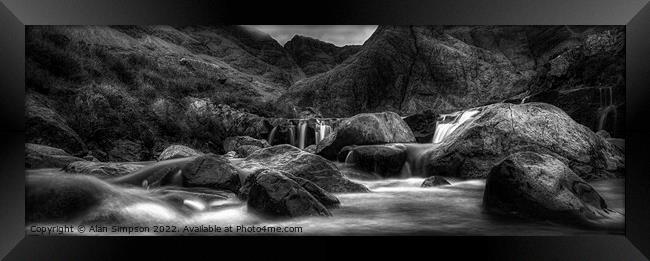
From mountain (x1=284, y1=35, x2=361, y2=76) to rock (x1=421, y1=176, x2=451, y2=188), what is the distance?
1.49m

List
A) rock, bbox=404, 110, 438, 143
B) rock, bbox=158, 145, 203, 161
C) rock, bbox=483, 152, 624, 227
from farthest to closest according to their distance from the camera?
rock, bbox=404, 110, 438, 143 < rock, bbox=158, 145, 203, 161 < rock, bbox=483, 152, 624, 227

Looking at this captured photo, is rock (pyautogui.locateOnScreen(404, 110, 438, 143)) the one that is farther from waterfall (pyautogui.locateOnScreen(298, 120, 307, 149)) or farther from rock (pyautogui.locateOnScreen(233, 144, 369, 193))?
waterfall (pyautogui.locateOnScreen(298, 120, 307, 149))

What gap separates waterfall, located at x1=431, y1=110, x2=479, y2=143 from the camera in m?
3.75

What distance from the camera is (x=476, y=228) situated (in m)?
3.36

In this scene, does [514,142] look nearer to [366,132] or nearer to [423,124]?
[423,124]

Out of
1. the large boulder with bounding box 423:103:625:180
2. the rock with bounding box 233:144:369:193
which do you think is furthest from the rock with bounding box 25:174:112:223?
the large boulder with bounding box 423:103:625:180

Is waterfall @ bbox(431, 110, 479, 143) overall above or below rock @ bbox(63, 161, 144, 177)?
above

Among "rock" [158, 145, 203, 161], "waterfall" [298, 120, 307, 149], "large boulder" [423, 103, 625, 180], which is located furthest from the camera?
"waterfall" [298, 120, 307, 149]

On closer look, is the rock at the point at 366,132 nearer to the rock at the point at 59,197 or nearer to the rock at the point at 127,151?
the rock at the point at 127,151

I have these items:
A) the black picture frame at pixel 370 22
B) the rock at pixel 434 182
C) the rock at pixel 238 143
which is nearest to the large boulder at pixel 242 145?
the rock at pixel 238 143

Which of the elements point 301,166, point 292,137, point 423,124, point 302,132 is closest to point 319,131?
point 302,132

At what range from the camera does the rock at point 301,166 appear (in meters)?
3.56
